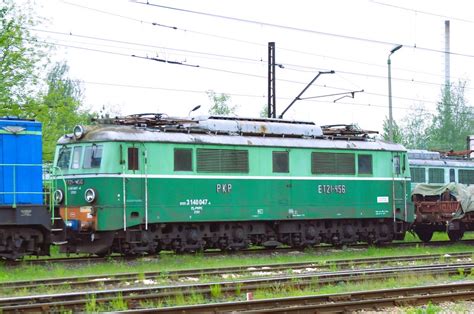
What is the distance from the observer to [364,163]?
93.8 feet

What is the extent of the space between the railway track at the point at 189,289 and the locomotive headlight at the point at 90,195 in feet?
20.5

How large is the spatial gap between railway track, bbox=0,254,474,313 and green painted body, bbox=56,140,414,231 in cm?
565

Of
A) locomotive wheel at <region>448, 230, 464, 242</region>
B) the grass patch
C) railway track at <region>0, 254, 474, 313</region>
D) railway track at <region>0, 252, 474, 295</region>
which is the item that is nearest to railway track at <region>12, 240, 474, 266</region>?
the grass patch

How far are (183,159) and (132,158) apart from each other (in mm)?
1675

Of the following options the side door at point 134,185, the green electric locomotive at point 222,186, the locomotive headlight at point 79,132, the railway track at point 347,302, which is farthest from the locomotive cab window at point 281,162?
the railway track at point 347,302

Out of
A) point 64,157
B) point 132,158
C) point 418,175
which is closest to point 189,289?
point 132,158

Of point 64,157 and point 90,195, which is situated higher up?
point 64,157

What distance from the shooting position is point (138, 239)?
23406 mm

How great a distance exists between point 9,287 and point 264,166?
1139 centimetres

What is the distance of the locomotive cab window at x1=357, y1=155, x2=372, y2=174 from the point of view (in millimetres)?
28453

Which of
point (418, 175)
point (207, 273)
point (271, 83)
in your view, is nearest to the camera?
point (207, 273)

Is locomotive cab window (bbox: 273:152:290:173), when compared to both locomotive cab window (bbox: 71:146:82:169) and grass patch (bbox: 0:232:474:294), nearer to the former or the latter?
grass patch (bbox: 0:232:474:294)

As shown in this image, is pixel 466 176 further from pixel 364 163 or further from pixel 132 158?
pixel 132 158

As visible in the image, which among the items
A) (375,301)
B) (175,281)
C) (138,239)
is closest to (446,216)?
(138,239)
